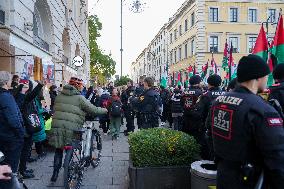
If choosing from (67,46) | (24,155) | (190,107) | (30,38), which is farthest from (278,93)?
(67,46)

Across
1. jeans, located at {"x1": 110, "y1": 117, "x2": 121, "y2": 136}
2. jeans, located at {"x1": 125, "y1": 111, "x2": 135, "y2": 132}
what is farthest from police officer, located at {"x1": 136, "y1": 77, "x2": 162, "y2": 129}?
jeans, located at {"x1": 125, "y1": 111, "x2": 135, "y2": 132}

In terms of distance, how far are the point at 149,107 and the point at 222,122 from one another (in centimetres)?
673

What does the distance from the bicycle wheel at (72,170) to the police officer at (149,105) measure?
3.75 metres

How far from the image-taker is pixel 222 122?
3.40 meters

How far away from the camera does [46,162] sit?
880 centimetres

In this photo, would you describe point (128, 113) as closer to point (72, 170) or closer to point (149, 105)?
point (149, 105)

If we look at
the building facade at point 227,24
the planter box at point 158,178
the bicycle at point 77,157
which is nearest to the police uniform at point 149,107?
the bicycle at point 77,157

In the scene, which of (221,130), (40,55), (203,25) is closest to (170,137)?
(221,130)

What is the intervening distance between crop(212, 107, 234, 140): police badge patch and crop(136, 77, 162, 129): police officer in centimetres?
629

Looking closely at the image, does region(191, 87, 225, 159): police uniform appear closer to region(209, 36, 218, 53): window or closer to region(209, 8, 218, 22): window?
region(209, 36, 218, 53): window

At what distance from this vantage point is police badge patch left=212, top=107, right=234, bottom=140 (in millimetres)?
3273

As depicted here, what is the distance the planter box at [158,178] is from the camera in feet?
19.0

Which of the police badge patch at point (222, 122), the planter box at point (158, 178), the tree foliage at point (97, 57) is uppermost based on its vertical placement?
the tree foliage at point (97, 57)

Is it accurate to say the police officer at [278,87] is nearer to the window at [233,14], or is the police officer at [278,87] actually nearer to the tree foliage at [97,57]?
the window at [233,14]
